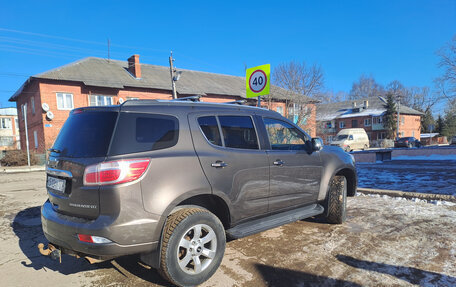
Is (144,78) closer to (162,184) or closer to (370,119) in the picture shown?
(162,184)

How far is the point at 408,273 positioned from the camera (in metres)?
2.97

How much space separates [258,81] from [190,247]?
18.7 feet

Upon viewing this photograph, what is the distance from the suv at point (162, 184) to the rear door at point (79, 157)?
0.01 m

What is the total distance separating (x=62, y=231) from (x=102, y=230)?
0.53 meters

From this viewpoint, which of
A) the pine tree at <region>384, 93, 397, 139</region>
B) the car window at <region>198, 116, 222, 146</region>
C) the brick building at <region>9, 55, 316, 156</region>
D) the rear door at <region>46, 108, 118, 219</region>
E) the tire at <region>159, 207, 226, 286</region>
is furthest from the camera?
the pine tree at <region>384, 93, 397, 139</region>

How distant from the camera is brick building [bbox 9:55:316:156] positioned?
21531 mm

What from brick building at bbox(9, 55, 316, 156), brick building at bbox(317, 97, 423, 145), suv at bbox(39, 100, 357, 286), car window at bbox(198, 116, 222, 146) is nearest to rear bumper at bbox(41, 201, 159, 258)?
suv at bbox(39, 100, 357, 286)

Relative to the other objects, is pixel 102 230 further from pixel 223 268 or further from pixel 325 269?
pixel 325 269


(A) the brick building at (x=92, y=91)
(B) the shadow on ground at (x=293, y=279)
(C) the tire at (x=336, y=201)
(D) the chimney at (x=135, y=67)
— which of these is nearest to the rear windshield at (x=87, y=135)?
(B) the shadow on ground at (x=293, y=279)

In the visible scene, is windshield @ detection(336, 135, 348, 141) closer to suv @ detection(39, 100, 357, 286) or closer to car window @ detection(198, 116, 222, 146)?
suv @ detection(39, 100, 357, 286)

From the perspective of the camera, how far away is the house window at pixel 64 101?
2198cm

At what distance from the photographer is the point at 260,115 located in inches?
149

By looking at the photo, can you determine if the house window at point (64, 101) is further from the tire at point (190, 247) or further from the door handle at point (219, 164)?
the tire at point (190, 247)

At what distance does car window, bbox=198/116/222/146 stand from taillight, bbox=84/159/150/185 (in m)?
0.89
